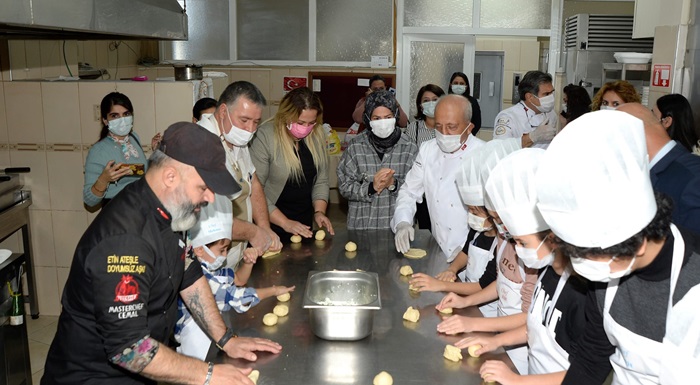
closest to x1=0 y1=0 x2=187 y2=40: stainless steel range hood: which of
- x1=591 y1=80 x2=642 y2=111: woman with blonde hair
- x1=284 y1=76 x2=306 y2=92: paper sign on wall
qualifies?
x1=591 y1=80 x2=642 y2=111: woman with blonde hair

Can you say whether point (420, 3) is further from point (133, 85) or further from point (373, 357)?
point (373, 357)

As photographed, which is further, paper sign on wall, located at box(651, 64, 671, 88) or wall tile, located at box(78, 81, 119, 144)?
wall tile, located at box(78, 81, 119, 144)

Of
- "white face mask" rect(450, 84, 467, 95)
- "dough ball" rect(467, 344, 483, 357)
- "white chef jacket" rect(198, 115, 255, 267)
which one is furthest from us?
"white face mask" rect(450, 84, 467, 95)

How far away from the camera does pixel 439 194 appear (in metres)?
3.47

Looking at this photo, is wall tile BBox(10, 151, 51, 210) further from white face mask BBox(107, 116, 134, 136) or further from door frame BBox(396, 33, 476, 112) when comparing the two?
door frame BBox(396, 33, 476, 112)

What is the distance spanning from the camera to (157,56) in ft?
25.1

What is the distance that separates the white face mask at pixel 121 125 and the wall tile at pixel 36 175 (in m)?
0.84

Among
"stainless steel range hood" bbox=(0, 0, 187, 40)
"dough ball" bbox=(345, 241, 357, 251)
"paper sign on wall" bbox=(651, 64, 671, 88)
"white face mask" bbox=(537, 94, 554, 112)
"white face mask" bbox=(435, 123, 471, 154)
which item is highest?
"stainless steel range hood" bbox=(0, 0, 187, 40)

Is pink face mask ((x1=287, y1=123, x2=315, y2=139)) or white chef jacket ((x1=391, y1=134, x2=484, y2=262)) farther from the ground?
pink face mask ((x1=287, y1=123, x2=315, y2=139))

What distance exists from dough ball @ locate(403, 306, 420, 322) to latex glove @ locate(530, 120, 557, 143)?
9.45ft

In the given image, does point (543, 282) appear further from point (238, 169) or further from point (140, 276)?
point (238, 169)

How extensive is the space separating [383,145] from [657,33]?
2.30m

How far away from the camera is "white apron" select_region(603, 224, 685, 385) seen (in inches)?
60.1

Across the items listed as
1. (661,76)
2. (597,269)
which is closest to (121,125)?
(597,269)
